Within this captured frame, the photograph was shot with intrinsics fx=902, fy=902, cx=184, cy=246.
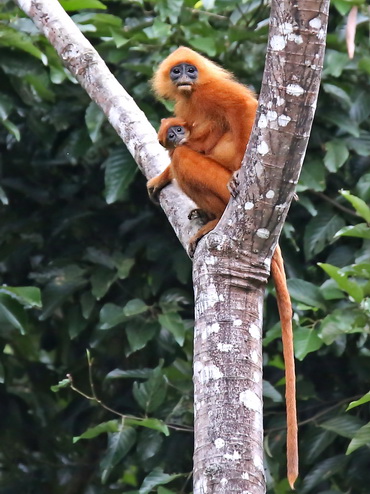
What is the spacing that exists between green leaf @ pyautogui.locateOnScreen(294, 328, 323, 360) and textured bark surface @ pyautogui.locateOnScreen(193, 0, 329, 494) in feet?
4.33

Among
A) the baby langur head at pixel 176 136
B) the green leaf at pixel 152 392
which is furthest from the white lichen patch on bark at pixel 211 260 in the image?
the green leaf at pixel 152 392

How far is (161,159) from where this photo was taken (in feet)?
13.2

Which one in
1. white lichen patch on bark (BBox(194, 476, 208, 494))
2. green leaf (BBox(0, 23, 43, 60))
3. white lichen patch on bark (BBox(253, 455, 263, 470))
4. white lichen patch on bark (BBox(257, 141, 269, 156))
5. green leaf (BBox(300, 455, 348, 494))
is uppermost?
green leaf (BBox(0, 23, 43, 60))

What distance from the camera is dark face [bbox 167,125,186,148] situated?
417cm

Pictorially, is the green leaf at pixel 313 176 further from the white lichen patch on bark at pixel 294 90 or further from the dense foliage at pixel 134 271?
the white lichen patch on bark at pixel 294 90

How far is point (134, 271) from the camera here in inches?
221

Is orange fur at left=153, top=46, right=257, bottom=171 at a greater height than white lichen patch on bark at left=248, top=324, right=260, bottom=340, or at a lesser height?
greater

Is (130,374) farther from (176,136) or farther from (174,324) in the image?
(176,136)

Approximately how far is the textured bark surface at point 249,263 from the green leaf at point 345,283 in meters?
1.14

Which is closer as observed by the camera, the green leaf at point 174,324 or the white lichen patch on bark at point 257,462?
the white lichen patch on bark at point 257,462

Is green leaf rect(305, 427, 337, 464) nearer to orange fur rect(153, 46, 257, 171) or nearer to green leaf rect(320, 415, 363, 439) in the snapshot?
green leaf rect(320, 415, 363, 439)

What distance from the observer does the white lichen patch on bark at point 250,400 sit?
2.80 m

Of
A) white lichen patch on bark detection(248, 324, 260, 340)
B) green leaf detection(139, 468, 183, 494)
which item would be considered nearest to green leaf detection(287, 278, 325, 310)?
green leaf detection(139, 468, 183, 494)

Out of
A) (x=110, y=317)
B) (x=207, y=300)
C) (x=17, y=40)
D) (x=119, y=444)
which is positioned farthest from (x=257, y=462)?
(x=17, y=40)
